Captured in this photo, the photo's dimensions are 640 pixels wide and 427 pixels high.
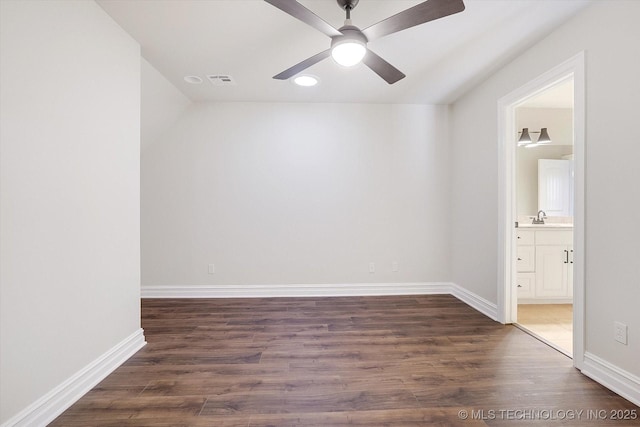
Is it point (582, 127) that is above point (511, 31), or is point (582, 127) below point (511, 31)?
below

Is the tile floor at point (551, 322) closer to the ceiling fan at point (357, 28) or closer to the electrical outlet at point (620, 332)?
the electrical outlet at point (620, 332)

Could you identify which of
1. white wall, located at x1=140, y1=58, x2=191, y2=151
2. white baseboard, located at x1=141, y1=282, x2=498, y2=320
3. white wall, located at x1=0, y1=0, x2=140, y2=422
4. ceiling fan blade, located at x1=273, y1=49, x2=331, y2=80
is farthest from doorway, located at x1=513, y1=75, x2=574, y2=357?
white wall, located at x1=140, y1=58, x2=191, y2=151

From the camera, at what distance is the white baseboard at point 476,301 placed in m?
3.02

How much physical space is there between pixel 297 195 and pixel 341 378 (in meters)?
2.35

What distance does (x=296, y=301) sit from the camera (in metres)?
3.62

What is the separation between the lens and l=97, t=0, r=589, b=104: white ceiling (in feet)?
6.47

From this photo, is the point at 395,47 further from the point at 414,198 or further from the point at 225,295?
the point at 225,295

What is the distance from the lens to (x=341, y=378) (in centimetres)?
195

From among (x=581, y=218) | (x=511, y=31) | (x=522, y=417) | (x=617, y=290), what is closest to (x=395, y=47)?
(x=511, y=31)

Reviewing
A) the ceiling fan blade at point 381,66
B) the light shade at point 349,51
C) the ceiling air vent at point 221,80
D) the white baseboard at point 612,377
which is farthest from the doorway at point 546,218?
the ceiling air vent at point 221,80

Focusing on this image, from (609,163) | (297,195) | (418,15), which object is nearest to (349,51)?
(418,15)

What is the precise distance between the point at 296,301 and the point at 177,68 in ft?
9.22

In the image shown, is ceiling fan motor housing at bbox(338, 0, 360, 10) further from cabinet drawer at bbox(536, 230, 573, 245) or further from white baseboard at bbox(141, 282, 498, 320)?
cabinet drawer at bbox(536, 230, 573, 245)

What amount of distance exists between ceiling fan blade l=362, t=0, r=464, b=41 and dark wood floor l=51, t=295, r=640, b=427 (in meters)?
2.13
